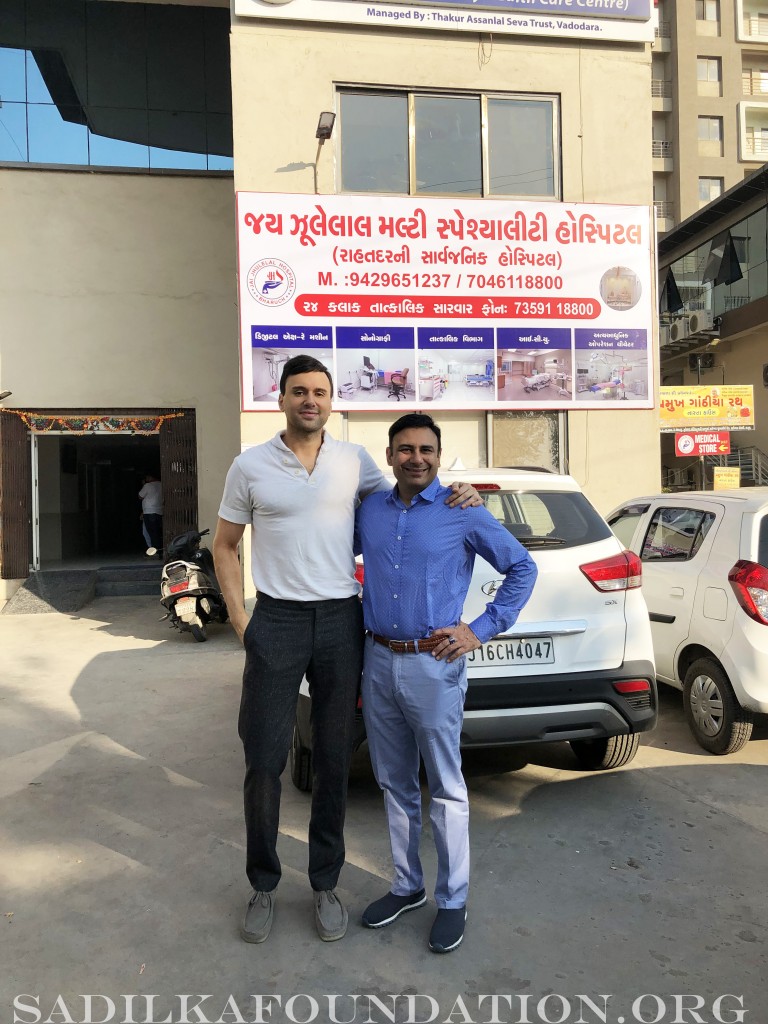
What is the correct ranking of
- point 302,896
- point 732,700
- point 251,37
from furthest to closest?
1. point 251,37
2. point 732,700
3. point 302,896

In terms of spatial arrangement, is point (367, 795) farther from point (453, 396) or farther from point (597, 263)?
point (597, 263)

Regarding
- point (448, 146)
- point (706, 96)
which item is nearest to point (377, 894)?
point (448, 146)

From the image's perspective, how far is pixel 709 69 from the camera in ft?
126

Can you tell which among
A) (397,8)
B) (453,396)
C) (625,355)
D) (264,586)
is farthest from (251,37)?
(264,586)

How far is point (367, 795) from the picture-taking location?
13.2 feet

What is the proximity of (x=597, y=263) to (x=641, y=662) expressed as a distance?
7281 millimetres

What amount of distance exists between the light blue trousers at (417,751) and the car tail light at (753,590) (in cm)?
228

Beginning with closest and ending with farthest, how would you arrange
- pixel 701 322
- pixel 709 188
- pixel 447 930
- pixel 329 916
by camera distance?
pixel 447 930 < pixel 329 916 < pixel 701 322 < pixel 709 188

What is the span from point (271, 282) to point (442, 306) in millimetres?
2071

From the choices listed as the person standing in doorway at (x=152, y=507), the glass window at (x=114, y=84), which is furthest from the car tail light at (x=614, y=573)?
the glass window at (x=114, y=84)

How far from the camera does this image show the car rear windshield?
12.3 feet

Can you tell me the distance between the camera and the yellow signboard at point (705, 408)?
48.6 feet

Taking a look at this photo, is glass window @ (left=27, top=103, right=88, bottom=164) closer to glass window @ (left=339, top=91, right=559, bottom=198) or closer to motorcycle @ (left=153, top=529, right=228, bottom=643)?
glass window @ (left=339, top=91, right=559, bottom=198)

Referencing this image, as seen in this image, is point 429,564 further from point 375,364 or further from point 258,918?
point 375,364
